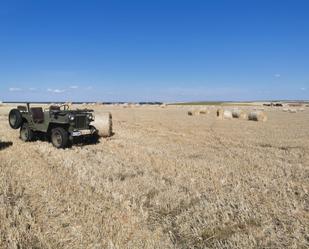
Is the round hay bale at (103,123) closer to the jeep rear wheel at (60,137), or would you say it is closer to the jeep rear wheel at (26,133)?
the jeep rear wheel at (60,137)

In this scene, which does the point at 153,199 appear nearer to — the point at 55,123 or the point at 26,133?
the point at 55,123

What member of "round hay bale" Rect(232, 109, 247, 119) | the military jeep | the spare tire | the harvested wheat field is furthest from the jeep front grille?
"round hay bale" Rect(232, 109, 247, 119)

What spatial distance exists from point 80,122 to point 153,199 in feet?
23.3

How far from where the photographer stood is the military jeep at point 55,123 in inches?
498

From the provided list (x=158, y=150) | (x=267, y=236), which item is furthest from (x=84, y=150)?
(x=267, y=236)

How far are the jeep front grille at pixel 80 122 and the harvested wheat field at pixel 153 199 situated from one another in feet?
5.80

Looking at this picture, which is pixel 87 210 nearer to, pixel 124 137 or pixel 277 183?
pixel 277 183

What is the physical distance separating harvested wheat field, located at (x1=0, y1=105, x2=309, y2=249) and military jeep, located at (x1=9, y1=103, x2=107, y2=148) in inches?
52.6

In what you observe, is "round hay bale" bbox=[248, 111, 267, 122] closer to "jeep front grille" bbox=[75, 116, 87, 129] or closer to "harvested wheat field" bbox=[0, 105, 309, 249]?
"harvested wheat field" bbox=[0, 105, 309, 249]

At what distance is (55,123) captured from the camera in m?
13.1

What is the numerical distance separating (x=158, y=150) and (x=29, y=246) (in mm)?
7462

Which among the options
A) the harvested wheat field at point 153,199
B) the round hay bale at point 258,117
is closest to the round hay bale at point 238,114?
the round hay bale at point 258,117

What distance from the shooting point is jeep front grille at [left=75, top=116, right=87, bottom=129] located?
12.9m

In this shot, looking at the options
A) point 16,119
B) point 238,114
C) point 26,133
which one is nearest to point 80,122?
point 26,133
